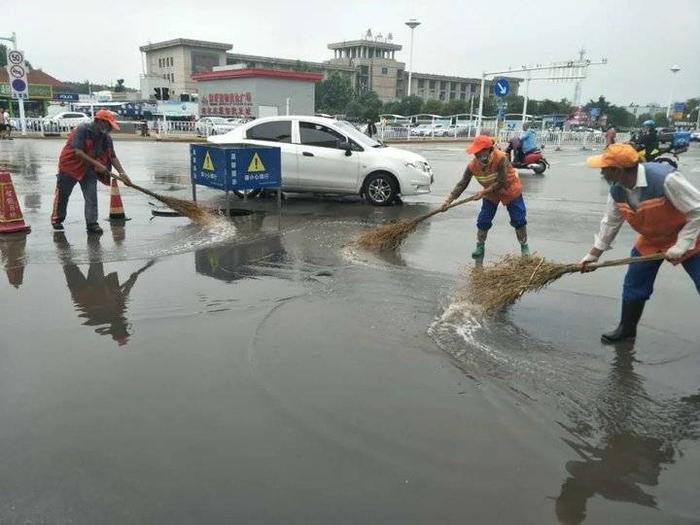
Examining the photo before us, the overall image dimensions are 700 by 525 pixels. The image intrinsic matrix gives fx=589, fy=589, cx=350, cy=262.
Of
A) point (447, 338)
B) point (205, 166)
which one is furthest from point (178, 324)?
point (205, 166)

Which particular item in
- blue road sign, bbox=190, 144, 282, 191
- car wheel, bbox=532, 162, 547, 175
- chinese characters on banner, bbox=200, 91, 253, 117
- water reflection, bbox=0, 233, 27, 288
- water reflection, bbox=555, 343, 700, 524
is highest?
chinese characters on banner, bbox=200, 91, 253, 117

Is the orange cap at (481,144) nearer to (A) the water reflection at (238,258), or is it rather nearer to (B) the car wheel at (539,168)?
(A) the water reflection at (238,258)

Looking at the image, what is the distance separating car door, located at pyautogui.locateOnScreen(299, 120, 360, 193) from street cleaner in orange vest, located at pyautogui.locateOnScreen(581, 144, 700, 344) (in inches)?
259

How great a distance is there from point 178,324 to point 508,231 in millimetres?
5624

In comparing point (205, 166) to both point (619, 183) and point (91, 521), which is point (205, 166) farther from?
point (91, 521)

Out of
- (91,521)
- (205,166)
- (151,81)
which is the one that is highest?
(151,81)

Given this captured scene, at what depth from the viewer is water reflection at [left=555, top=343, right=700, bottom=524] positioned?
8.91 ft

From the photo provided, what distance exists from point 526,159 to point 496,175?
11.9 m

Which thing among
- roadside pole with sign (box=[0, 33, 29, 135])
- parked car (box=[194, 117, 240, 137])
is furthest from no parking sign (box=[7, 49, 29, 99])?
parked car (box=[194, 117, 240, 137])

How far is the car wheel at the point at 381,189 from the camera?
1044 cm

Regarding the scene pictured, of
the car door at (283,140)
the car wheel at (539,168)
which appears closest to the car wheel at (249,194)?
the car door at (283,140)

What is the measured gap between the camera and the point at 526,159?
17.5 meters

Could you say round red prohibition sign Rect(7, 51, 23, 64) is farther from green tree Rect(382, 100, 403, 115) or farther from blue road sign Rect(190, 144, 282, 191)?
green tree Rect(382, 100, 403, 115)

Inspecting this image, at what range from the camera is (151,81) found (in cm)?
7862
